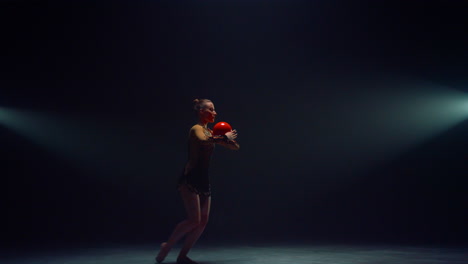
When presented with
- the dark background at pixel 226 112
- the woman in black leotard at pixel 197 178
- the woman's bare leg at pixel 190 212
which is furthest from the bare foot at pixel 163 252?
the dark background at pixel 226 112

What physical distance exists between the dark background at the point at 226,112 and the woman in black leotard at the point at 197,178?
309 cm

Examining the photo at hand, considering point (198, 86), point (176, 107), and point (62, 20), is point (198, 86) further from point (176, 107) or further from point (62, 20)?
point (62, 20)

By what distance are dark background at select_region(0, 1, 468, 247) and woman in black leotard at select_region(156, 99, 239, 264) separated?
3.09 meters

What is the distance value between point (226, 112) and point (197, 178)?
3352 millimetres

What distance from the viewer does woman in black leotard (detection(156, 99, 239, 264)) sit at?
13.4ft

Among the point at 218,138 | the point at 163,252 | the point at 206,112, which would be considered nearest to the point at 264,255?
the point at 163,252

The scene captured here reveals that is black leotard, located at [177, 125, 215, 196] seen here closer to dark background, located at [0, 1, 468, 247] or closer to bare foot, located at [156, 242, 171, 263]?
bare foot, located at [156, 242, 171, 263]

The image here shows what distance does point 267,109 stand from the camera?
745 cm

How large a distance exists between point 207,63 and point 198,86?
41 centimetres

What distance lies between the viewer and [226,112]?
7.45m

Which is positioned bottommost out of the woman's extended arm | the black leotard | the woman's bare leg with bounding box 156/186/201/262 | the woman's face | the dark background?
the woman's bare leg with bounding box 156/186/201/262

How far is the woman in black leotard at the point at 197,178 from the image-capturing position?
4094 mm

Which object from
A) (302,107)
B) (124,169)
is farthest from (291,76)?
(124,169)

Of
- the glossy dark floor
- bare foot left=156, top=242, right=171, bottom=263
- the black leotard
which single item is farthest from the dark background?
the black leotard
